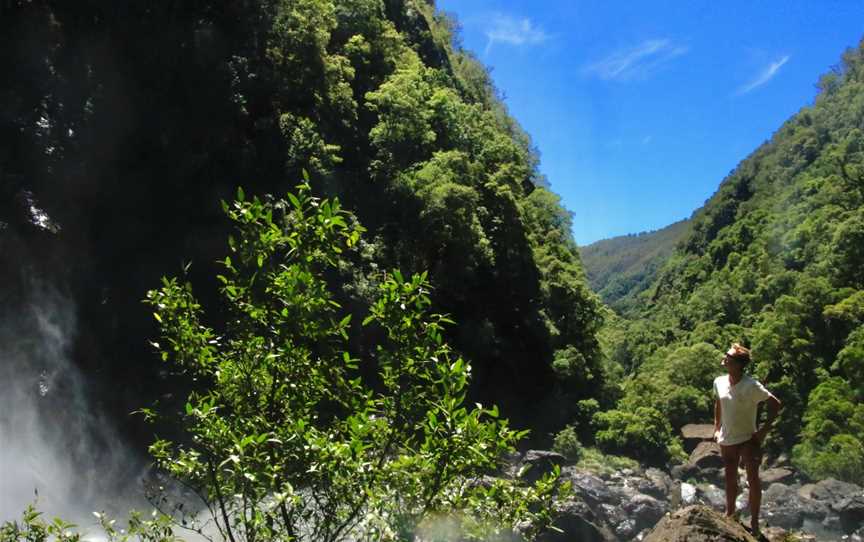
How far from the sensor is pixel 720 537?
6.04m

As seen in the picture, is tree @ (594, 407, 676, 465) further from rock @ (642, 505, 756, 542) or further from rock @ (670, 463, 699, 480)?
rock @ (642, 505, 756, 542)

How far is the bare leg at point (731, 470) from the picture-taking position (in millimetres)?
7471

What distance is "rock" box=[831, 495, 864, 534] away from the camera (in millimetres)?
32438

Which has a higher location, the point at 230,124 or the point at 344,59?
the point at 344,59

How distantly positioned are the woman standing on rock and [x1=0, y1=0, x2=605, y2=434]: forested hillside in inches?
617

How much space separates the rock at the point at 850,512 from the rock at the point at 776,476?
1161 centimetres

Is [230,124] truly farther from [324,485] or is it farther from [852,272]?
[852,272]

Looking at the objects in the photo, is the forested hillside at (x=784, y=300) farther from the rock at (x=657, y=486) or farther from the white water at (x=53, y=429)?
Answer: the white water at (x=53, y=429)

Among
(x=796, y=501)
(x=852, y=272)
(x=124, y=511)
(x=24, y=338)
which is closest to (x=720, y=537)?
(x=124, y=511)

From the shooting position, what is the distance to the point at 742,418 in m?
7.34

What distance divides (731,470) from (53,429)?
22.4 metres

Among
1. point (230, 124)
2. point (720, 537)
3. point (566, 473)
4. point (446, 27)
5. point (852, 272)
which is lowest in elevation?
point (566, 473)

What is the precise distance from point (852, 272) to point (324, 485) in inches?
2819

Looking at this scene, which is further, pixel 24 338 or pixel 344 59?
pixel 344 59
